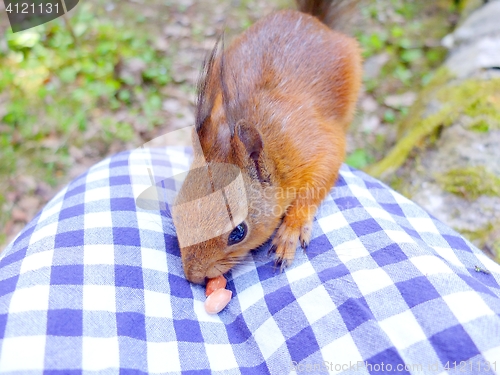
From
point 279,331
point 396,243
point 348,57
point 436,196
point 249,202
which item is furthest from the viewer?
point 348,57

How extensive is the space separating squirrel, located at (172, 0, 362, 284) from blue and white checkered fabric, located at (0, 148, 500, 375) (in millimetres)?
128

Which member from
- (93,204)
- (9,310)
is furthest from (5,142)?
(9,310)

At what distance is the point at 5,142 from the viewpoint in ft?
10.9

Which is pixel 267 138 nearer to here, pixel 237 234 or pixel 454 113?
pixel 237 234

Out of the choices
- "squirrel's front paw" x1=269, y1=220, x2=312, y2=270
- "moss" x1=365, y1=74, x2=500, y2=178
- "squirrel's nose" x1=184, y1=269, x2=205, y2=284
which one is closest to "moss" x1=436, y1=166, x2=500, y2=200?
"moss" x1=365, y1=74, x2=500, y2=178

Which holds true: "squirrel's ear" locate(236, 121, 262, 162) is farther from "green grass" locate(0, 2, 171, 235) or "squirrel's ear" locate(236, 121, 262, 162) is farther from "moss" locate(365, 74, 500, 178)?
"green grass" locate(0, 2, 171, 235)

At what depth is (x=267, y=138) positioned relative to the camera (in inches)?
75.0

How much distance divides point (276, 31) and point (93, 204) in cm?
137

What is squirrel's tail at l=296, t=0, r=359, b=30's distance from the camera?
2701mm

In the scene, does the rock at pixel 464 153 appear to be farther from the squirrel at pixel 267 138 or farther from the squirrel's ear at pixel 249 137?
the squirrel's ear at pixel 249 137

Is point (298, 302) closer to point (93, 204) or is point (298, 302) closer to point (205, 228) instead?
point (205, 228)

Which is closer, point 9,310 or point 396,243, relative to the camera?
point 9,310

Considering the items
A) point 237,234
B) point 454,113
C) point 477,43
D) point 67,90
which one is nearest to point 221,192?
point 237,234

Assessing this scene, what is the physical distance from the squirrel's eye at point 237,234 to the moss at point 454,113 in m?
1.27
